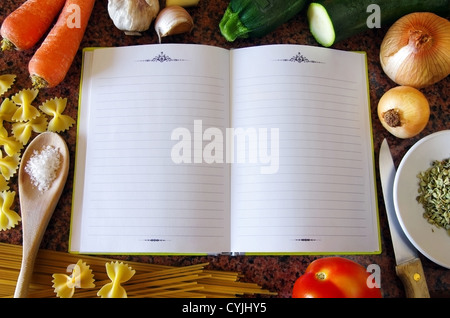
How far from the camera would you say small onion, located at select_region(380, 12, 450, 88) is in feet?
2.48

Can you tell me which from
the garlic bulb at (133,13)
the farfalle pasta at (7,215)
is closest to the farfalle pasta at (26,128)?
the farfalle pasta at (7,215)

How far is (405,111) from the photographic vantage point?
2.51 ft

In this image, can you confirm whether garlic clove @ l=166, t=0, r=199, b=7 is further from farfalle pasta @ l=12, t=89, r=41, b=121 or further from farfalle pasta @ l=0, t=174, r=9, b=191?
farfalle pasta @ l=0, t=174, r=9, b=191

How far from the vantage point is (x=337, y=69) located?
2.68 ft

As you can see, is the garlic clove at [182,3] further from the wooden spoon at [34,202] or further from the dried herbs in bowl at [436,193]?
the dried herbs in bowl at [436,193]

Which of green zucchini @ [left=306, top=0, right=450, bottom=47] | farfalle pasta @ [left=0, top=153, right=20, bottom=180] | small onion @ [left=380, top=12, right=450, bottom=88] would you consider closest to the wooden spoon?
farfalle pasta @ [left=0, top=153, right=20, bottom=180]

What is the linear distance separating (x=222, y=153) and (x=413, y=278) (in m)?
0.40

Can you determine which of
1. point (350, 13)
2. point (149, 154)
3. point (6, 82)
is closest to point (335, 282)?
point (149, 154)

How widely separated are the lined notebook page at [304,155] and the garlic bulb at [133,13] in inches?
7.1

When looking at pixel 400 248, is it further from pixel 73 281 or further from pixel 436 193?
pixel 73 281

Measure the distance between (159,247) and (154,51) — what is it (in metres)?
0.38

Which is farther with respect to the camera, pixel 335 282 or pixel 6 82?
pixel 6 82

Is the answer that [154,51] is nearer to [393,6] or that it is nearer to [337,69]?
[337,69]

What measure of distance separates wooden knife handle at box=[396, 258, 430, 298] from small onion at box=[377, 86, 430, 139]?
240 mm
